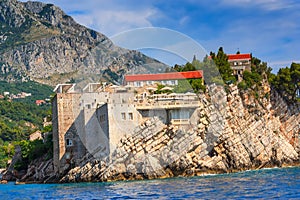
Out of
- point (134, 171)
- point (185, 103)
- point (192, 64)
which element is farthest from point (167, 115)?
point (192, 64)

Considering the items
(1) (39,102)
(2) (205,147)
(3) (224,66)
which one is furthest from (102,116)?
(1) (39,102)

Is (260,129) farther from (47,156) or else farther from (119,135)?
(47,156)

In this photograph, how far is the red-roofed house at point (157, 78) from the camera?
195 feet

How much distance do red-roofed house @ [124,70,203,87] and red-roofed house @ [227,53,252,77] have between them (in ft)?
24.7

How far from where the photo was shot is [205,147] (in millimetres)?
52125

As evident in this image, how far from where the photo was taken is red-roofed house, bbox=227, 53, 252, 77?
66562 millimetres

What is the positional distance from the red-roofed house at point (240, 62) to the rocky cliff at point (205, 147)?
5.03m

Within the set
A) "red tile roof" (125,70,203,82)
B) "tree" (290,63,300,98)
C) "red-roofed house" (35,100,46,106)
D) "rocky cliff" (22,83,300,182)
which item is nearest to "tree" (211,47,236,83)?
"rocky cliff" (22,83,300,182)

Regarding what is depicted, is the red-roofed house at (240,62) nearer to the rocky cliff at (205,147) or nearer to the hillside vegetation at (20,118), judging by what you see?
the rocky cliff at (205,147)

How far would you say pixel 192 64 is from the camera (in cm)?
6275

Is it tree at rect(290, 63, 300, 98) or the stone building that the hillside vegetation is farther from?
tree at rect(290, 63, 300, 98)

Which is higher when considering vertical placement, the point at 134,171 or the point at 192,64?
the point at 192,64

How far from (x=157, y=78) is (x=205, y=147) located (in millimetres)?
11003

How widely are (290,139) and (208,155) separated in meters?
16.5
